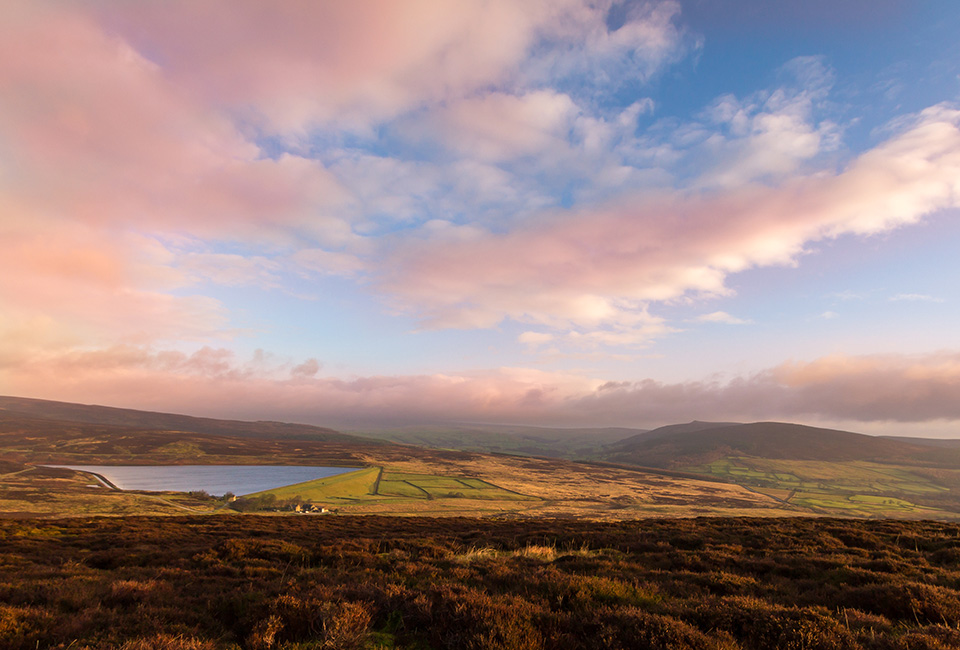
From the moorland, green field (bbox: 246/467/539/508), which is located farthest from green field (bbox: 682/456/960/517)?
the moorland

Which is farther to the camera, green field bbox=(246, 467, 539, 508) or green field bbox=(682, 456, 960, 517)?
green field bbox=(682, 456, 960, 517)

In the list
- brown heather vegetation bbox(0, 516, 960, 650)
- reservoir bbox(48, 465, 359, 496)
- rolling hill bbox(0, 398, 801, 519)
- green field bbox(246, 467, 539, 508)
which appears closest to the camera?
brown heather vegetation bbox(0, 516, 960, 650)

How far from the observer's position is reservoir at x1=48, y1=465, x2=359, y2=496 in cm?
11975

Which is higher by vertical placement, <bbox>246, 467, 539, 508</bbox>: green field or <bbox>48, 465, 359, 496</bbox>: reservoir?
<bbox>246, 467, 539, 508</bbox>: green field

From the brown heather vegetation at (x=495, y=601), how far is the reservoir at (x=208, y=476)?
393ft

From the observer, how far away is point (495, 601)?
7.88m

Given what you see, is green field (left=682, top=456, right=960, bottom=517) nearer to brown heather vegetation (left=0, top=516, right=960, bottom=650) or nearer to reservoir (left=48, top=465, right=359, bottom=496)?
brown heather vegetation (left=0, top=516, right=960, bottom=650)

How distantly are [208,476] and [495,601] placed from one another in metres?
180

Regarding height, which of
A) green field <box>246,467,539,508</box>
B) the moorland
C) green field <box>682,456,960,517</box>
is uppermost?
the moorland

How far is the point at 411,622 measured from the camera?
24.5ft

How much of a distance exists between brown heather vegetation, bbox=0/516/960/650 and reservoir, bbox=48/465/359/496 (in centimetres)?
11976

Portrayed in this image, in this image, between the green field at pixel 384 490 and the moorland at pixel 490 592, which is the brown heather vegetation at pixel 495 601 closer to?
the moorland at pixel 490 592

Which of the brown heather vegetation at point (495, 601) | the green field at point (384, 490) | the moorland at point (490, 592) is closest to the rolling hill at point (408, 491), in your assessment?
the green field at point (384, 490)

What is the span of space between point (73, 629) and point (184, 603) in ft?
7.24
